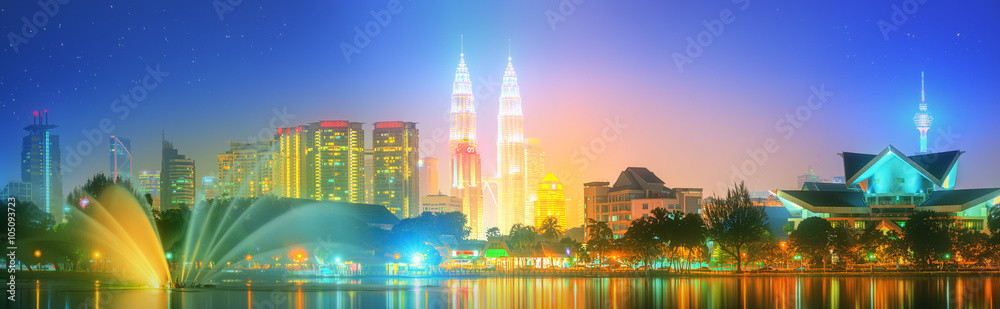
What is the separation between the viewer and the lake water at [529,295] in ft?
235

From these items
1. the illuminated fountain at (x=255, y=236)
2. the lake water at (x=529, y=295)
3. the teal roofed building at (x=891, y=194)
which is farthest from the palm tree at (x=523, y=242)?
the lake water at (x=529, y=295)

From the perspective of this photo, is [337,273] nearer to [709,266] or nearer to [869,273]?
[709,266]

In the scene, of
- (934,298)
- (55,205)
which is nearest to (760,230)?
(934,298)

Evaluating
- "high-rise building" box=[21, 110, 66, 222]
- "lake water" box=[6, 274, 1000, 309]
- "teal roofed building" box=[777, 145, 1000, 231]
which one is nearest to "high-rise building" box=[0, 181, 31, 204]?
"high-rise building" box=[21, 110, 66, 222]

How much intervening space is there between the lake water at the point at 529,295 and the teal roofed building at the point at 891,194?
6150 centimetres

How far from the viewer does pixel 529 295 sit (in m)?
83.6

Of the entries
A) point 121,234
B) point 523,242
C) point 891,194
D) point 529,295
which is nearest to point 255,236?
point 121,234

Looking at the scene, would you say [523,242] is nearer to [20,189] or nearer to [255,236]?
[255,236]

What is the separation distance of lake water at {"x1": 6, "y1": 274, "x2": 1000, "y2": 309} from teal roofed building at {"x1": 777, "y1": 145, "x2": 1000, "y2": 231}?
6150 cm

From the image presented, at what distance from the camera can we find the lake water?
71625mm

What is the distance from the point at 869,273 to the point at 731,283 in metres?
33.0

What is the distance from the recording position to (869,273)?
12738 centimetres

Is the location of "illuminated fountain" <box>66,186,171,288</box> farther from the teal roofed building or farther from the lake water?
the teal roofed building

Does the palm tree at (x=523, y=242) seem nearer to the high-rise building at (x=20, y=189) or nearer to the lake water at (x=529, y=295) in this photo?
the lake water at (x=529, y=295)
